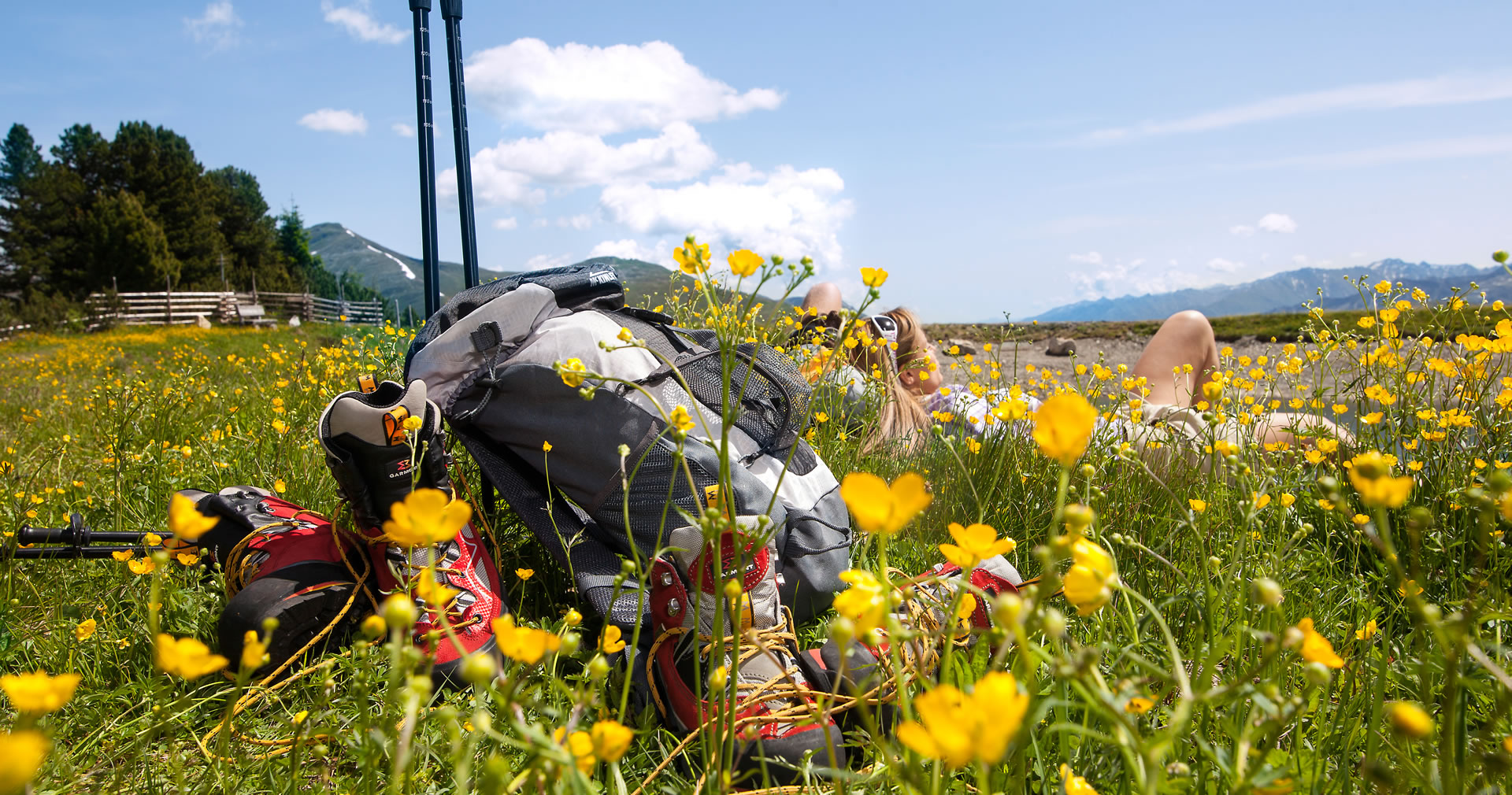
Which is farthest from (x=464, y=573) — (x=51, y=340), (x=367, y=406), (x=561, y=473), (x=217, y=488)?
(x=51, y=340)

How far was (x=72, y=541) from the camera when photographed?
1.69 m

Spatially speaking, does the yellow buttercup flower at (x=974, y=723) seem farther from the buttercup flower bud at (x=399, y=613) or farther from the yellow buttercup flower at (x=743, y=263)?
the yellow buttercup flower at (x=743, y=263)

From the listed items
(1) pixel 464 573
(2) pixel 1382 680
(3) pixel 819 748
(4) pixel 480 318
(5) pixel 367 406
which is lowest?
(3) pixel 819 748

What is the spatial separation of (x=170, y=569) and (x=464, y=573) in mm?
687

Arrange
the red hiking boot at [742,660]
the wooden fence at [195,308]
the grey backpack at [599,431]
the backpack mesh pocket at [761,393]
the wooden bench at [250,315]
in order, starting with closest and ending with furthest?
the red hiking boot at [742,660]
the grey backpack at [599,431]
the backpack mesh pocket at [761,393]
the wooden fence at [195,308]
the wooden bench at [250,315]

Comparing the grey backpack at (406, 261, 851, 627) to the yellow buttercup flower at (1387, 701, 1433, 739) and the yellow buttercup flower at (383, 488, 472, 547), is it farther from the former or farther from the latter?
the yellow buttercup flower at (1387, 701, 1433, 739)

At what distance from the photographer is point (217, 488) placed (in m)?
2.37

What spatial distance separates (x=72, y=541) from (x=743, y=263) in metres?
1.80

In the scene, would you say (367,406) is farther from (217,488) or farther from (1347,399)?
(1347,399)

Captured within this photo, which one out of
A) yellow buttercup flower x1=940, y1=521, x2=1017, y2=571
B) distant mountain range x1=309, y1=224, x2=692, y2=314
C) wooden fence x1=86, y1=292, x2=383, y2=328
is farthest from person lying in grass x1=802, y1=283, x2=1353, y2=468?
distant mountain range x1=309, y1=224, x2=692, y2=314

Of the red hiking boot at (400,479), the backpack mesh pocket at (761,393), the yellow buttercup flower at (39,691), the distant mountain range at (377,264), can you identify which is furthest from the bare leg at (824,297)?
the distant mountain range at (377,264)

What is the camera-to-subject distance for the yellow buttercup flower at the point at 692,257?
2.67 ft

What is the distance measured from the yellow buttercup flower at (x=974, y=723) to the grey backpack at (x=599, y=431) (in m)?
1.19

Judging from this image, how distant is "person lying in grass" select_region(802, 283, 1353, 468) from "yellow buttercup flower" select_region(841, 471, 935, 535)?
4.53 feet
